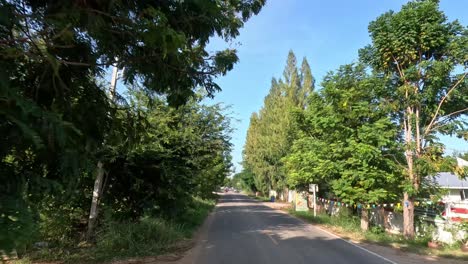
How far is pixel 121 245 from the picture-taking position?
11867mm

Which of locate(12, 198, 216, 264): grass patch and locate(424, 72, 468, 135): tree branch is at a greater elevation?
locate(424, 72, 468, 135): tree branch

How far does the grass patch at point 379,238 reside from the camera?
14.7 m

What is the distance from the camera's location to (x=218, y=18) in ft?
15.6

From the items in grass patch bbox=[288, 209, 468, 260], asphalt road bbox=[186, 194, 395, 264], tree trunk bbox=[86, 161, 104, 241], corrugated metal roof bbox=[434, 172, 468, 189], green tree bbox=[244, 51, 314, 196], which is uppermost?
green tree bbox=[244, 51, 314, 196]

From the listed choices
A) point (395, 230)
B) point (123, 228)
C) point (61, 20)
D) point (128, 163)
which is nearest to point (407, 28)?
point (395, 230)

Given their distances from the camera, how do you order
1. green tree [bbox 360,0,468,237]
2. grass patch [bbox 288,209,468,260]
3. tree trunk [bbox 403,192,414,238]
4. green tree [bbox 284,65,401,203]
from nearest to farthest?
grass patch [bbox 288,209,468,260] < green tree [bbox 360,0,468,237] < tree trunk [bbox 403,192,414,238] < green tree [bbox 284,65,401,203]

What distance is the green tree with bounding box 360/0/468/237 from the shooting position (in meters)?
16.8

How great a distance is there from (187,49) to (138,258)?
775 cm

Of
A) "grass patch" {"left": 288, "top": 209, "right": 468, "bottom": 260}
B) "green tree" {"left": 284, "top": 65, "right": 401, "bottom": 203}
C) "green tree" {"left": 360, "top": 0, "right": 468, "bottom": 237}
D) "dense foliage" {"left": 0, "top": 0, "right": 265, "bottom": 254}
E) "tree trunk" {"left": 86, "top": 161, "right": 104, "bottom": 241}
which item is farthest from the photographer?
"green tree" {"left": 284, "top": 65, "right": 401, "bottom": 203}

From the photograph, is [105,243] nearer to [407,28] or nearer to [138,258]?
[138,258]

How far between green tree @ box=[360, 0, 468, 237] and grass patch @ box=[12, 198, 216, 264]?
1083 centimetres

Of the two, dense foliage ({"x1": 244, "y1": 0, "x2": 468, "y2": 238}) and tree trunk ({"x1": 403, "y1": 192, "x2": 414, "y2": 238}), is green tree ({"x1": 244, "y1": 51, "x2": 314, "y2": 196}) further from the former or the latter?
tree trunk ({"x1": 403, "y1": 192, "x2": 414, "y2": 238})

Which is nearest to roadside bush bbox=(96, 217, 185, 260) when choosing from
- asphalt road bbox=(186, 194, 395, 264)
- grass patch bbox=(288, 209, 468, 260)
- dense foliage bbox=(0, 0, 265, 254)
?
asphalt road bbox=(186, 194, 395, 264)

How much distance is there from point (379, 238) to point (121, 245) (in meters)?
11.4
